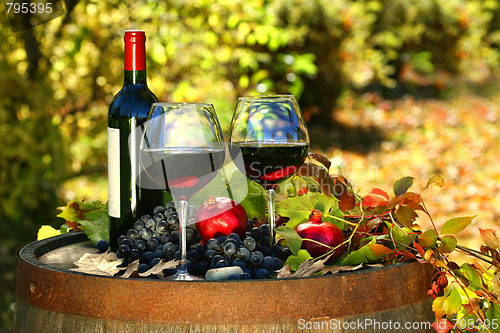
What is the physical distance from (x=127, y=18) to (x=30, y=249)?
3.36 metres

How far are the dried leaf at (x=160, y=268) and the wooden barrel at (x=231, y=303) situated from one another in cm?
9

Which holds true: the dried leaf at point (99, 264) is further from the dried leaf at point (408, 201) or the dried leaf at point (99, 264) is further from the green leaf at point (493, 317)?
the green leaf at point (493, 317)

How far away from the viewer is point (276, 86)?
688 cm

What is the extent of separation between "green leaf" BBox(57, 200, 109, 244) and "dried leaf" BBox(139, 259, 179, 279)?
0.39m

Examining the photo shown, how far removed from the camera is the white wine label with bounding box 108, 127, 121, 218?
1.58 metres

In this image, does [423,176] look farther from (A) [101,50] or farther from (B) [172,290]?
(B) [172,290]

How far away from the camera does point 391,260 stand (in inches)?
55.0

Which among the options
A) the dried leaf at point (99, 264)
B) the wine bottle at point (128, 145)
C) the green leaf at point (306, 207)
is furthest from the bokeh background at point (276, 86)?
the dried leaf at point (99, 264)

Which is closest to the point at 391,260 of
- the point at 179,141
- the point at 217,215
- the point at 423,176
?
the point at 217,215

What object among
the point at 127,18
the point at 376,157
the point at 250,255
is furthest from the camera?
the point at 376,157

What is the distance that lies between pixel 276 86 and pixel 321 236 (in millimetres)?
5533

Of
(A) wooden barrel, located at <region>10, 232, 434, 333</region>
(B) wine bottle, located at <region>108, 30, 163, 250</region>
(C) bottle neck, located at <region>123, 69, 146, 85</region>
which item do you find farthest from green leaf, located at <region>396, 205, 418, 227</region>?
(C) bottle neck, located at <region>123, 69, 146, 85</region>

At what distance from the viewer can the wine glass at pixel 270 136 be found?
58.9 inches

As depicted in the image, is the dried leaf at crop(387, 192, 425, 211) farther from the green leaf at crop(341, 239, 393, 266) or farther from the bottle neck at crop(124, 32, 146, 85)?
the bottle neck at crop(124, 32, 146, 85)
